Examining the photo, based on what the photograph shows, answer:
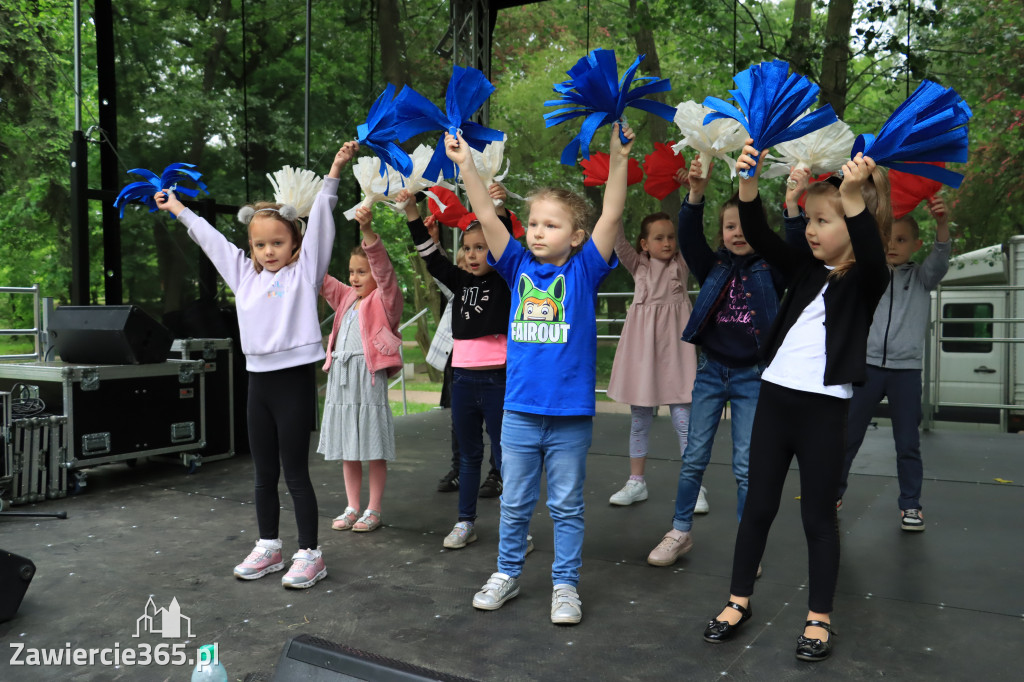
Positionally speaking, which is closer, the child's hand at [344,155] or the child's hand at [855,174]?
the child's hand at [855,174]

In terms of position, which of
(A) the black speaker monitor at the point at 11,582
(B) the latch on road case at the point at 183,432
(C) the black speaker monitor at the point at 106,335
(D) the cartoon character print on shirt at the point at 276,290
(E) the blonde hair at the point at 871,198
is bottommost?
(A) the black speaker monitor at the point at 11,582

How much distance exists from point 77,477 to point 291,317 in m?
2.41

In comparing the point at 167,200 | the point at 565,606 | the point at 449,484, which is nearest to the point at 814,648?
the point at 565,606

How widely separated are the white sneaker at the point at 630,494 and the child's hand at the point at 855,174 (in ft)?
8.11

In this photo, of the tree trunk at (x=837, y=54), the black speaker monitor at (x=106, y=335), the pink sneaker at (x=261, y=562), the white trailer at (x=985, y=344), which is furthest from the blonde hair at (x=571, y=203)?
the white trailer at (x=985, y=344)

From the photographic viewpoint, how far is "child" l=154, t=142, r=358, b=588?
301cm

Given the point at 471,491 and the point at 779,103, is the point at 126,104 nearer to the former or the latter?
the point at 471,491

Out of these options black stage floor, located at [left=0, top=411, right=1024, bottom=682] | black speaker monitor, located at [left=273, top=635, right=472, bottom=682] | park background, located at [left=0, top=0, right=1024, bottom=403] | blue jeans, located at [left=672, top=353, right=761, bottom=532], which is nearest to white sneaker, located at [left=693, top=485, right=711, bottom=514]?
black stage floor, located at [left=0, top=411, right=1024, bottom=682]

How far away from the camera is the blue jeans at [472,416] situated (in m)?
3.50

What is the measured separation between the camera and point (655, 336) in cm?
414

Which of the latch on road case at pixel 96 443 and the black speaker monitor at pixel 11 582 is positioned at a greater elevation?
the latch on road case at pixel 96 443

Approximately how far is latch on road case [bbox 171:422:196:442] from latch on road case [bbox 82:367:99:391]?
2.04 feet

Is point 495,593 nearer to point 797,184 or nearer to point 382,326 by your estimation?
point 382,326

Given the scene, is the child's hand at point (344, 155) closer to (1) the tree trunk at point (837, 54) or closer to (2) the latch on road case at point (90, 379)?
(2) the latch on road case at point (90, 379)
